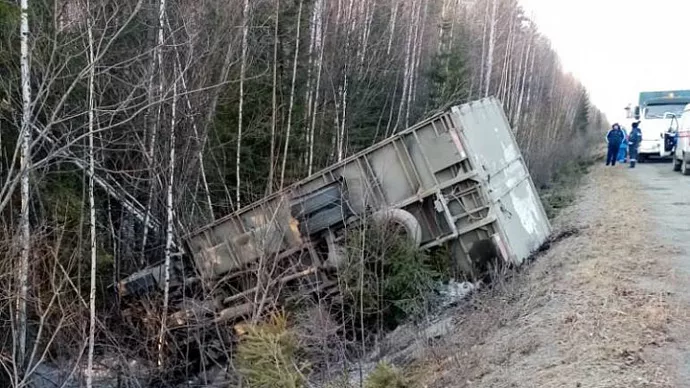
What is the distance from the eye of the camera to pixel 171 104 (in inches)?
346

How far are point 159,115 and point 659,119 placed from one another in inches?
751

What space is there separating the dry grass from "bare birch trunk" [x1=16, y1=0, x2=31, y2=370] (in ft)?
13.5

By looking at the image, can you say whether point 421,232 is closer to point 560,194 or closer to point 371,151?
point 371,151

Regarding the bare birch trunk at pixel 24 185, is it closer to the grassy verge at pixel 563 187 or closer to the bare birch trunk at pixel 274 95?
the bare birch trunk at pixel 274 95

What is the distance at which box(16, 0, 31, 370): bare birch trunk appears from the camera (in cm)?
607

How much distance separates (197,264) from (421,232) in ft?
10.8

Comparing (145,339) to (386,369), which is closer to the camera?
(386,369)

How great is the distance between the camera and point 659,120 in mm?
22047

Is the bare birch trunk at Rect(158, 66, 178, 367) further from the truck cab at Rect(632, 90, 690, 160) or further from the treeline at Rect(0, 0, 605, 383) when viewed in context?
the truck cab at Rect(632, 90, 690, 160)

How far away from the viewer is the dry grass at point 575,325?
15.5 ft

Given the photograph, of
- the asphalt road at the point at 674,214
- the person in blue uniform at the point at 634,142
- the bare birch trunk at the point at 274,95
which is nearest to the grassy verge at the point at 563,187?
the person in blue uniform at the point at 634,142

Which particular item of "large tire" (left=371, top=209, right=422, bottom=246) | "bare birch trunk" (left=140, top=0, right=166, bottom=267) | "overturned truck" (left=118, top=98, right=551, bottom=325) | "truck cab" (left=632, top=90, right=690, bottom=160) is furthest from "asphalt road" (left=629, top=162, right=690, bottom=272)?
"bare birch trunk" (left=140, top=0, right=166, bottom=267)

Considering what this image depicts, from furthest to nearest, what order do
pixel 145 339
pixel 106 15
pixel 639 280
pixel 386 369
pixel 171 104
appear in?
1. pixel 171 104
2. pixel 145 339
3. pixel 106 15
4. pixel 639 280
5. pixel 386 369

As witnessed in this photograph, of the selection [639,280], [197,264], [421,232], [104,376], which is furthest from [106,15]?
[639,280]
